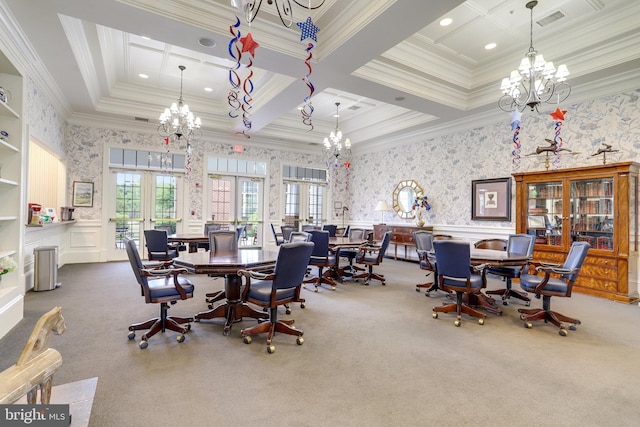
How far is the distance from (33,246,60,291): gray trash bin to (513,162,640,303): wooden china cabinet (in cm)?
783

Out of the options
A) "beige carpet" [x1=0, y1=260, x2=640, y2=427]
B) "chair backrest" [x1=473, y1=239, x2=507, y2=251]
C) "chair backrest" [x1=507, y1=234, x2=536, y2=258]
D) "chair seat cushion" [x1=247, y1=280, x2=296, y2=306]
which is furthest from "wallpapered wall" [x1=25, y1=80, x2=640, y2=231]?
"chair seat cushion" [x1=247, y1=280, x2=296, y2=306]

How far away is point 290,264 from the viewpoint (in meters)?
2.97

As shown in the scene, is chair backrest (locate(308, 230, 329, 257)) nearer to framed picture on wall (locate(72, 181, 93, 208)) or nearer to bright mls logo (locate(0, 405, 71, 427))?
bright mls logo (locate(0, 405, 71, 427))

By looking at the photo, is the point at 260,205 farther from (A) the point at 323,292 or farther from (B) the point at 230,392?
(B) the point at 230,392

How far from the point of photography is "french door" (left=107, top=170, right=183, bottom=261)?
752 centimetres

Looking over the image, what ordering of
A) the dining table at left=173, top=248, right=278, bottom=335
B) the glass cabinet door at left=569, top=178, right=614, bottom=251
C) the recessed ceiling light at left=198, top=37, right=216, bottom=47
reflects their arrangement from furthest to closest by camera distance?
the glass cabinet door at left=569, top=178, right=614, bottom=251, the recessed ceiling light at left=198, top=37, right=216, bottom=47, the dining table at left=173, top=248, right=278, bottom=335

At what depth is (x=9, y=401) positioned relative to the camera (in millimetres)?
800

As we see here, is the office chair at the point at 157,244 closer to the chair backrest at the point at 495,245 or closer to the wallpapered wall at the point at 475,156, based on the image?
the chair backrest at the point at 495,245

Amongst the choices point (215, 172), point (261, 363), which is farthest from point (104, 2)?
point (215, 172)

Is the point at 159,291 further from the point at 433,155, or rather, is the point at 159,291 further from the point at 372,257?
the point at 433,155

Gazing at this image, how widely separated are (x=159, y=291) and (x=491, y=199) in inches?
252

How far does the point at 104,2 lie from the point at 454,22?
4.34m

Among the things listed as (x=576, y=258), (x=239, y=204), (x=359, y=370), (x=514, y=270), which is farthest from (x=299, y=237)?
(x=239, y=204)

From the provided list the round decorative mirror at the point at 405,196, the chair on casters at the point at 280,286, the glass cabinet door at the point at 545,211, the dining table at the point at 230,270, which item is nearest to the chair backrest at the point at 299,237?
the dining table at the point at 230,270
